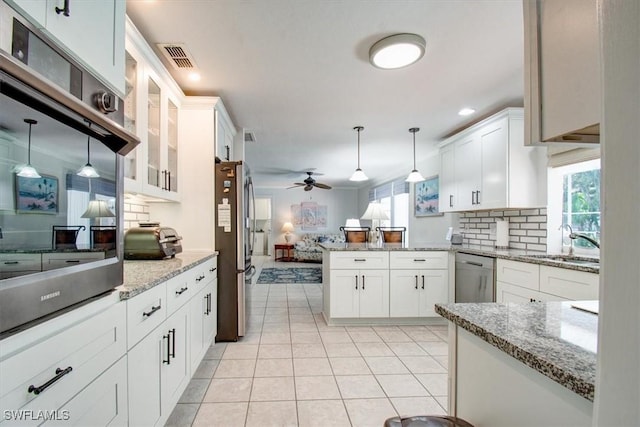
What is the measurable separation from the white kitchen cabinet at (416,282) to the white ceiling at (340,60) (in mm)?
1605

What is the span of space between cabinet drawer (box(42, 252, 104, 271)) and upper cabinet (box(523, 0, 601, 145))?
51.1 inches

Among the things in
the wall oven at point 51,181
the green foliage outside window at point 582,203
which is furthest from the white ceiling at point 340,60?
the wall oven at point 51,181

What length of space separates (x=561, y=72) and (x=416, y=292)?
3150 mm

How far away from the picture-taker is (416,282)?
139 inches

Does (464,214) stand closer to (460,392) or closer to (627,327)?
(460,392)

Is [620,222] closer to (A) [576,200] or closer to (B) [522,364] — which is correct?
(B) [522,364]

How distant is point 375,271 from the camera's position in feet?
11.5

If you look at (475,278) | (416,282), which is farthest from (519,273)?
(416,282)

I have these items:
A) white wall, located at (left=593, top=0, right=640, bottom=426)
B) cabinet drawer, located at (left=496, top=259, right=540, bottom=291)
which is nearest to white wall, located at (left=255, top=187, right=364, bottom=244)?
cabinet drawer, located at (left=496, top=259, right=540, bottom=291)

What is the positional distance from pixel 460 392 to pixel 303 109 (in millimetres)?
3003

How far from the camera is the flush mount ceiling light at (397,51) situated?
6.76ft

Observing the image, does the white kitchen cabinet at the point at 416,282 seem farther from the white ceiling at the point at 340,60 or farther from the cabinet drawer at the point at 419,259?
the white ceiling at the point at 340,60

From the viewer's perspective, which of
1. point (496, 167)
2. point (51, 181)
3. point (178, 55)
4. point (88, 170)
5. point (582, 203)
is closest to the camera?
point (51, 181)

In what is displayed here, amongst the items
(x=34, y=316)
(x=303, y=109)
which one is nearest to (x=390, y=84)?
(x=303, y=109)
